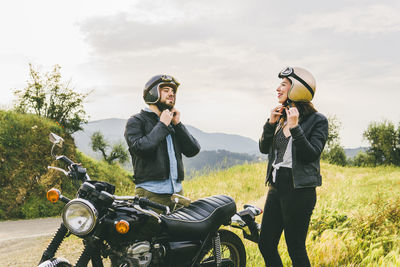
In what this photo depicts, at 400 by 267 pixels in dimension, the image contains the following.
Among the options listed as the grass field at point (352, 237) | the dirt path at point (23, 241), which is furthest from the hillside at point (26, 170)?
the grass field at point (352, 237)

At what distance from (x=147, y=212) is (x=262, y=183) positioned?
8.09 metres

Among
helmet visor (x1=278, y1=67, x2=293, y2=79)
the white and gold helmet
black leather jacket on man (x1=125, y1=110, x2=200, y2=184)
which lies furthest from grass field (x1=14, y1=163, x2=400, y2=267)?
helmet visor (x1=278, y1=67, x2=293, y2=79)

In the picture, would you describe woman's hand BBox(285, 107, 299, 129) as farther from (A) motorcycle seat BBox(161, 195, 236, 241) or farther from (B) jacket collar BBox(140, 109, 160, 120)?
(B) jacket collar BBox(140, 109, 160, 120)

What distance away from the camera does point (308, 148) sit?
108 inches

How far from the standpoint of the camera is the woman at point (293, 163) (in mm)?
2824

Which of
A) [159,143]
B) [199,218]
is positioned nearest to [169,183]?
[159,143]

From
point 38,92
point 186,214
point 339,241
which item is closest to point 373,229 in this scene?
point 339,241

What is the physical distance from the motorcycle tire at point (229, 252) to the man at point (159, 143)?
61 cm

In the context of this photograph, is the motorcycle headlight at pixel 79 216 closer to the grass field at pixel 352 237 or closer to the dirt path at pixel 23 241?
the grass field at pixel 352 237

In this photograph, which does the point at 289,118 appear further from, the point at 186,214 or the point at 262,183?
the point at 262,183

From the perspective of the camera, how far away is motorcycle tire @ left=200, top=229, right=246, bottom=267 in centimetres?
316

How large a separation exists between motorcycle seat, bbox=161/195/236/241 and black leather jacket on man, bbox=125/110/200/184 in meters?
0.51

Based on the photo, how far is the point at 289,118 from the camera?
2.82 metres

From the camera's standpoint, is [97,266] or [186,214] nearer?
[97,266]
